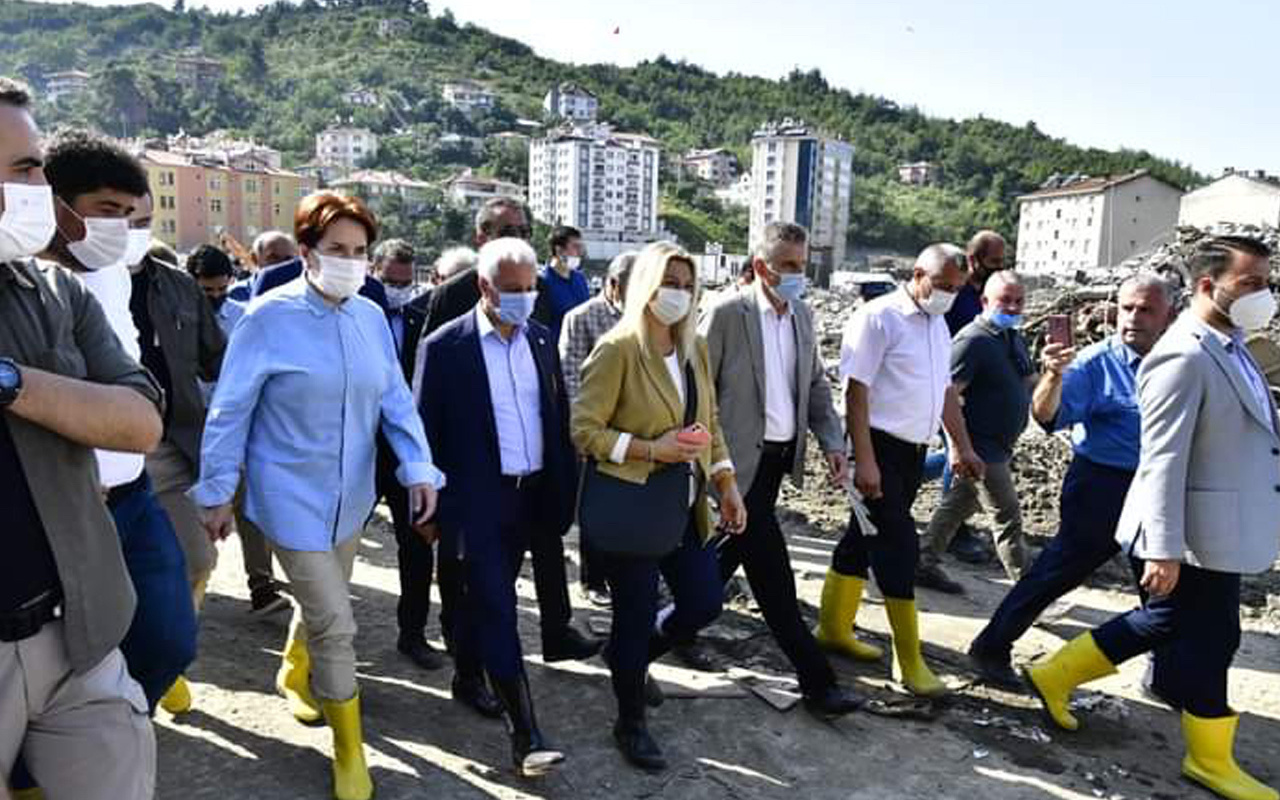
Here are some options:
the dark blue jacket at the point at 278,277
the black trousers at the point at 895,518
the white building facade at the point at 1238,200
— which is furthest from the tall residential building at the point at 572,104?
the black trousers at the point at 895,518

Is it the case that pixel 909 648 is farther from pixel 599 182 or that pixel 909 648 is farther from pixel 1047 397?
pixel 599 182

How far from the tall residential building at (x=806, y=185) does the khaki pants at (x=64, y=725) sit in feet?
318

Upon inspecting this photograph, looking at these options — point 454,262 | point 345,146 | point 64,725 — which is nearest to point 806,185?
point 345,146

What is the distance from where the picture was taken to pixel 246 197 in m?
84.9

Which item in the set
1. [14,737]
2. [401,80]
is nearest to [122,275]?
[14,737]

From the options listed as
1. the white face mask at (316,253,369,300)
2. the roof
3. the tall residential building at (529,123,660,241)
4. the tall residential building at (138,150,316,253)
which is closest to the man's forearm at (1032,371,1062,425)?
the white face mask at (316,253,369,300)

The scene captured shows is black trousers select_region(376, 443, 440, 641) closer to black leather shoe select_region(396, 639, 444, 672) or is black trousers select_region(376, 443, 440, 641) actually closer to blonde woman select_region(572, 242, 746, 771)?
black leather shoe select_region(396, 639, 444, 672)

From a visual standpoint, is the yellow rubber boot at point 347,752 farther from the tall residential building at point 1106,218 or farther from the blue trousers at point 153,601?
the tall residential building at point 1106,218

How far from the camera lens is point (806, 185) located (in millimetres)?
100938

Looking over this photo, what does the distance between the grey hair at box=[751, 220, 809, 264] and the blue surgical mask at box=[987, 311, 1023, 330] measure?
1826 mm

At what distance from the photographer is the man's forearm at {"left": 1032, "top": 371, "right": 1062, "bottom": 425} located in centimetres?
421

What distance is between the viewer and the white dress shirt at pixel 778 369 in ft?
13.6

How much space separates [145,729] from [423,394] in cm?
171

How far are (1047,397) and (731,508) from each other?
168 cm
